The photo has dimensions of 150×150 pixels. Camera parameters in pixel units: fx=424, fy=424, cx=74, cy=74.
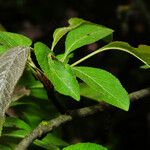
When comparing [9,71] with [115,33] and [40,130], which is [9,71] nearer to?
[40,130]

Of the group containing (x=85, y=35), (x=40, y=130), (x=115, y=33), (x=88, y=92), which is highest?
(x=85, y=35)

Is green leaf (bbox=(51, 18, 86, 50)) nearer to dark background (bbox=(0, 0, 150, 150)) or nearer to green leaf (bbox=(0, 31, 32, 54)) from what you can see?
green leaf (bbox=(0, 31, 32, 54))

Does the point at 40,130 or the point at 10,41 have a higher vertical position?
the point at 10,41

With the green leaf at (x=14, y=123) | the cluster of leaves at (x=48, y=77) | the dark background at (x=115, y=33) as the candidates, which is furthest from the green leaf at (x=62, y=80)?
the dark background at (x=115, y=33)

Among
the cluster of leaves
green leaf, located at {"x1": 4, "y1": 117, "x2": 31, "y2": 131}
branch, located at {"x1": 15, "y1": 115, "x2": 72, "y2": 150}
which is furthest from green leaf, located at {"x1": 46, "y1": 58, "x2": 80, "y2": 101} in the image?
green leaf, located at {"x1": 4, "y1": 117, "x2": 31, "y2": 131}

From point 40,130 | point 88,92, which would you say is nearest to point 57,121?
point 40,130

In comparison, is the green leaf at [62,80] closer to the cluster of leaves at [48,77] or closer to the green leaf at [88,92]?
the cluster of leaves at [48,77]
